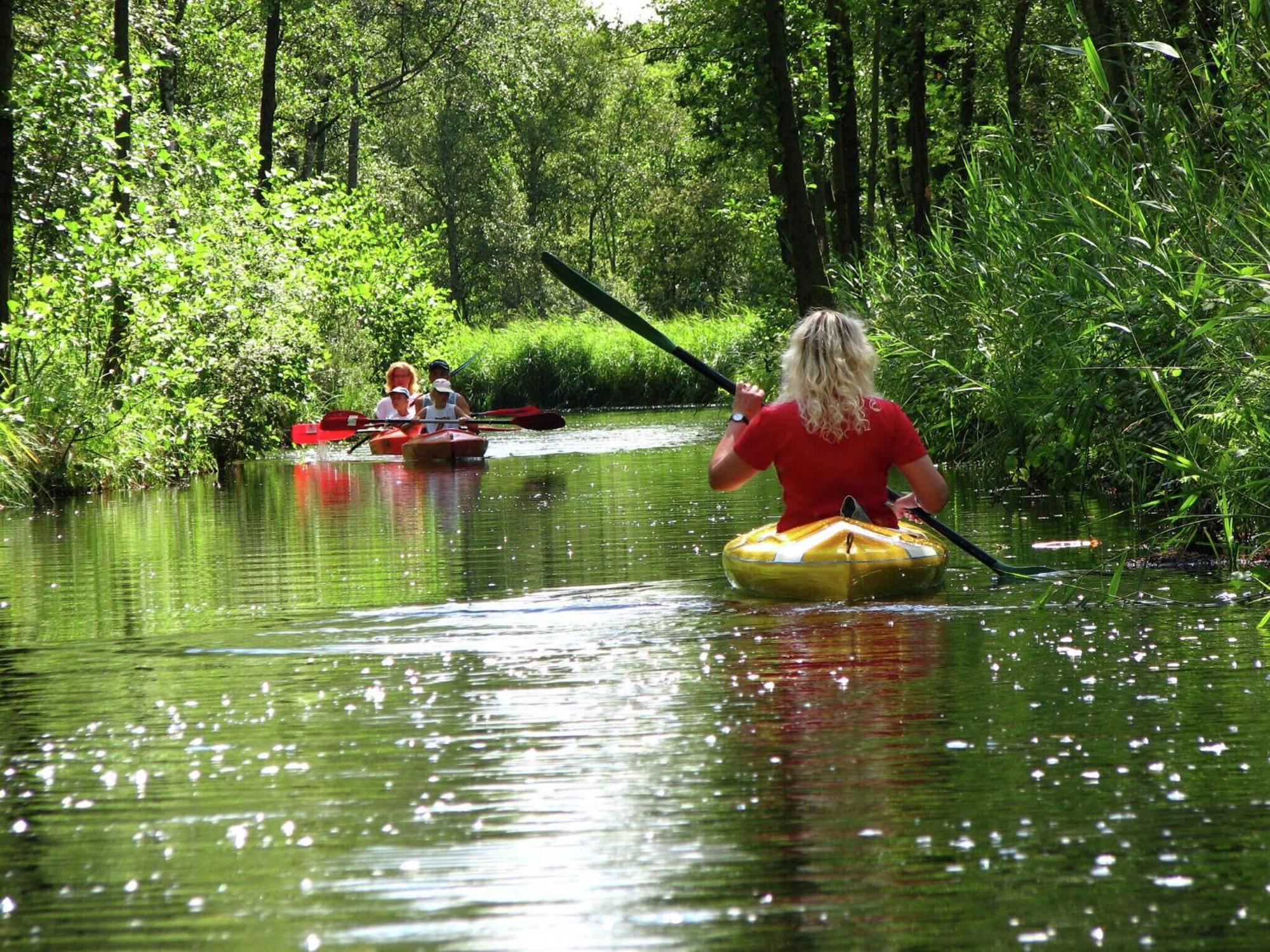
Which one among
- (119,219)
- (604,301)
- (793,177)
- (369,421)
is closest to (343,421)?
(369,421)

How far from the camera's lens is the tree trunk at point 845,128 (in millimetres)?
27859

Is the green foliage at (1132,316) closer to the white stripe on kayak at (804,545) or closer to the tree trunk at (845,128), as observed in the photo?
the white stripe on kayak at (804,545)

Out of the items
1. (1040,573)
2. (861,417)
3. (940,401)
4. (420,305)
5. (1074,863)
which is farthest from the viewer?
(420,305)

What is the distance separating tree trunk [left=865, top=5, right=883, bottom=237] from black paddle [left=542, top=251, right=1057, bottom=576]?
1631 cm

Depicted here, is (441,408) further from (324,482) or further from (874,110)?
(874,110)

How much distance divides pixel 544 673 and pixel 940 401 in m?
10.4

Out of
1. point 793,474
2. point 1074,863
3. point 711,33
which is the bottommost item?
point 1074,863

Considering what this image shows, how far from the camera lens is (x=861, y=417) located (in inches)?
322

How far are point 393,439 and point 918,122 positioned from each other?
9.13m

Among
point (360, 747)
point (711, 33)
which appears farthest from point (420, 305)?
point (360, 747)

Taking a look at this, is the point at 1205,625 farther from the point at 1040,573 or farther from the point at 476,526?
the point at 476,526

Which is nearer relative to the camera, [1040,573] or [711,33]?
[1040,573]

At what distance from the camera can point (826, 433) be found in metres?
8.25

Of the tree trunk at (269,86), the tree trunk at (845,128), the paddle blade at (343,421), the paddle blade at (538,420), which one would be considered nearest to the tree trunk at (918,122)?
the tree trunk at (845,128)
